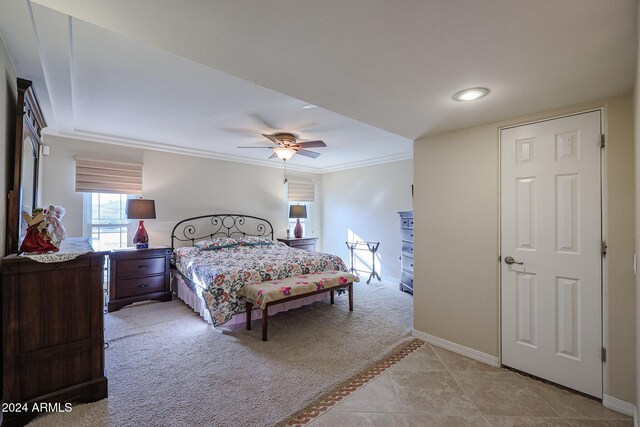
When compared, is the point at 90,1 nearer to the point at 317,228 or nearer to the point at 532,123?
the point at 532,123

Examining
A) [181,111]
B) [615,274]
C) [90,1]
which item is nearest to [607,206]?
[615,274]

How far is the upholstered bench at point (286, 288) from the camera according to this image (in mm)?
3059

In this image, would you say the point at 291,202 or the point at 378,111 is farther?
the point at 291,202

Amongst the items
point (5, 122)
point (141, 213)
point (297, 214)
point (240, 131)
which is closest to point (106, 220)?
point (141, 213)

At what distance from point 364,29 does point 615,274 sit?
2.36 m

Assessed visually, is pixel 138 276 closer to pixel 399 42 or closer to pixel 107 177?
pixel 107 177

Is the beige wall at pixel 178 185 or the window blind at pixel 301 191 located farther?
the window blind at pixel 301 191

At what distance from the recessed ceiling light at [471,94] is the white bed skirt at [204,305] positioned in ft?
9.35

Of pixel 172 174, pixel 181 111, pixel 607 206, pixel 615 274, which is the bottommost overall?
pixel 615 274

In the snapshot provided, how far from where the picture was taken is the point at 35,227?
1970 mm

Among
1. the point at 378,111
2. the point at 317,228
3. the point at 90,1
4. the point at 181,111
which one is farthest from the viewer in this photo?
the point at 317,228

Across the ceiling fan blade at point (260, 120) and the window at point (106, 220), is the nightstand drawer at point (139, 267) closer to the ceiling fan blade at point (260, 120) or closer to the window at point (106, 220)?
the window at point (106, 220)

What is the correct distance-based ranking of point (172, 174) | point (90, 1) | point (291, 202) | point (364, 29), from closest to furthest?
point (90, 1)
point (364, 29)
point (172, 174)
point (291, 202)

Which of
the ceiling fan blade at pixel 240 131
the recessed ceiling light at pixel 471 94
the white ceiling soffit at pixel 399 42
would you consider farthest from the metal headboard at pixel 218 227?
the recessed ceiling light at pixel 471 94
